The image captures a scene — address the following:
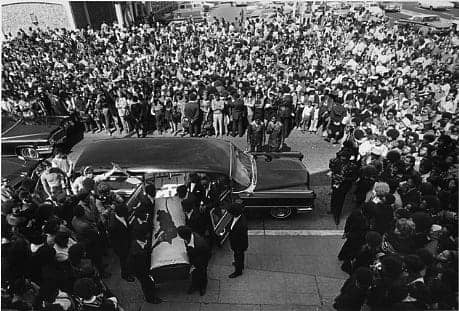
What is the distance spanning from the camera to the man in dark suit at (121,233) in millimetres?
4965

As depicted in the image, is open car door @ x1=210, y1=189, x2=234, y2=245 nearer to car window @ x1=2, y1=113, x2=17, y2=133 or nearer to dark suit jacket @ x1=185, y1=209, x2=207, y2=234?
dark suit jacket @ x1=185, y1=209, x2=207, y2=234

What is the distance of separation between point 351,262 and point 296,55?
1076 centimetres

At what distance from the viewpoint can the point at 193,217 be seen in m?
5.15

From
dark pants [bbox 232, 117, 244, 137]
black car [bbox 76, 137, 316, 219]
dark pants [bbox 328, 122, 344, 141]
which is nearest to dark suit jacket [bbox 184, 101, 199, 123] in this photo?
dark pants [bbox 232, 117, 244, 137]

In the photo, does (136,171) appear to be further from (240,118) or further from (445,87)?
(445,87)

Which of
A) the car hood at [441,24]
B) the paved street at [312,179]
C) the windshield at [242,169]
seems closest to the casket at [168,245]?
the windshield at [242,169]

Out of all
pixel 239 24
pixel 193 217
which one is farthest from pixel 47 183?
pixel 239 24

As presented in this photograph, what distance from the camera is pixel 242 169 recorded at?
645cm

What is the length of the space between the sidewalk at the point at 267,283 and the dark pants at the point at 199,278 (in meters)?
0.16

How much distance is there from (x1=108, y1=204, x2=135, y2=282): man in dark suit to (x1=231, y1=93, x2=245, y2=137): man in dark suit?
538 centimetres

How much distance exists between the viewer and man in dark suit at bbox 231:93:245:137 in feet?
31.9

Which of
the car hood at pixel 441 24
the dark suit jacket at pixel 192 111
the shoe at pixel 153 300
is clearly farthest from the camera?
the car hood at pixel 441 24

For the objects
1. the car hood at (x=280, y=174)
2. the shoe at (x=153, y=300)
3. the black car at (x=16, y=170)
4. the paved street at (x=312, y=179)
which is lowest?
the paved street at (x=312, y=179)

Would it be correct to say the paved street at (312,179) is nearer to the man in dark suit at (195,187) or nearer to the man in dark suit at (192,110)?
the man in dark suit at (192,110)
